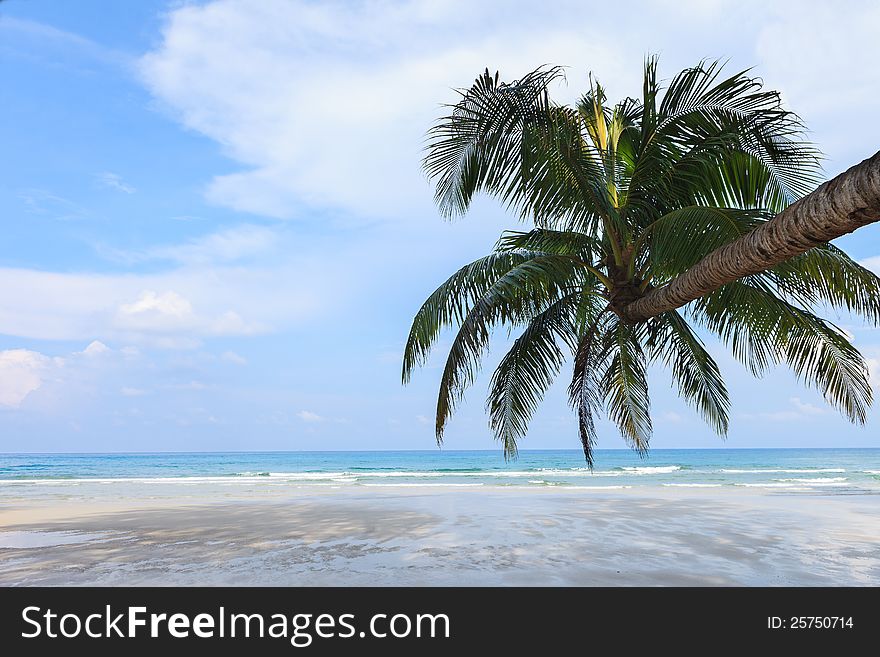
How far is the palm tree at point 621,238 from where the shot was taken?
5613 mm

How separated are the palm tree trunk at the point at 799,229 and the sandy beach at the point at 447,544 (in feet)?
6.75

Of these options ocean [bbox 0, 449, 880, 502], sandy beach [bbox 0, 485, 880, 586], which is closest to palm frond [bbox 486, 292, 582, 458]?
sandy beach [bbox 0, 485, 880, 586]

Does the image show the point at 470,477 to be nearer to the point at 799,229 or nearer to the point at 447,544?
the point at 447,544

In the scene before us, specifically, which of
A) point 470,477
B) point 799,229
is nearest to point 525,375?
point 799,229

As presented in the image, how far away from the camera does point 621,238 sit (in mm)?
A: 6223

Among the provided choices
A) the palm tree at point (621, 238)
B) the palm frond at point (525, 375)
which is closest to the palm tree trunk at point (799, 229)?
the palm tree at point (621, 238)

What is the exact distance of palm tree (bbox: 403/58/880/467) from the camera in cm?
561

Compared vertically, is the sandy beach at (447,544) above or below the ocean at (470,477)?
above

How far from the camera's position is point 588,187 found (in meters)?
6.04

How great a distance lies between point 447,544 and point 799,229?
13.5 feet

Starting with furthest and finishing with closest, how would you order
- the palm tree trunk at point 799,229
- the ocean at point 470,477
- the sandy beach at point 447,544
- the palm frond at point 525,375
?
1. the ocean at point 470,477
2. the palm frond at point 525,375
3. the sandy beach at point 447,544
4. the palm tree trunk at point 799,229

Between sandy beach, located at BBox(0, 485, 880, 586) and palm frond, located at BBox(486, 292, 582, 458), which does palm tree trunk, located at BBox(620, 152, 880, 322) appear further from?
palm frond, located at BBox(486, 292, 582, 458)

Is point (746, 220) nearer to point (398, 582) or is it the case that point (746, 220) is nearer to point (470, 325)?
point (470, 325)

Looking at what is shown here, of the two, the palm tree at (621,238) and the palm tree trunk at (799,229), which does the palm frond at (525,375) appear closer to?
the palm tree at (621,238)
